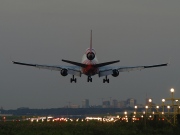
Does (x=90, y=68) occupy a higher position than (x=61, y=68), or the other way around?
(x=61, y=68)

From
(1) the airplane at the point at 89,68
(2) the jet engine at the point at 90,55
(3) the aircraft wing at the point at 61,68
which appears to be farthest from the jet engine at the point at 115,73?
(2) the jet engine at the point at 90,55

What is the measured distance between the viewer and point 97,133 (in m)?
67.4

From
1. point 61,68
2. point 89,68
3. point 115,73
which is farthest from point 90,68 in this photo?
point 61,68

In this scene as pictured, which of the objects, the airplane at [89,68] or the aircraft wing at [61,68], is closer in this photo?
the airplane at [89,68]

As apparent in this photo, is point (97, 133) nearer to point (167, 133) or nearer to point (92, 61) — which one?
point (167, 133)

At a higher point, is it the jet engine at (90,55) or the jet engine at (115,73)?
the jet engine at (90,55)

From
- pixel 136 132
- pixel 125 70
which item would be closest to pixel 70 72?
pixel 125 70

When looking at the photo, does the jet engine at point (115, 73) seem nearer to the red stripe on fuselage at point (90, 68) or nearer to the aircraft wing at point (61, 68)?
the red stripe on fuselage at point (90, 68)

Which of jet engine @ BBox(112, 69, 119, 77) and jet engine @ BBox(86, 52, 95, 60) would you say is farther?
jet engine @ BBox(112, 69, 119, 77)

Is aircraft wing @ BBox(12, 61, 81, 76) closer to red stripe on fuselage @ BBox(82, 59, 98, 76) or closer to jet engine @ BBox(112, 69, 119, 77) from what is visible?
red stripe on fuselage @ BBox(82, 59, 98, 76)

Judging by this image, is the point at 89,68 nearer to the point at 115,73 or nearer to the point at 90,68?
the point at 90,68

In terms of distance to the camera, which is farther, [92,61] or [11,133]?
[92,61]

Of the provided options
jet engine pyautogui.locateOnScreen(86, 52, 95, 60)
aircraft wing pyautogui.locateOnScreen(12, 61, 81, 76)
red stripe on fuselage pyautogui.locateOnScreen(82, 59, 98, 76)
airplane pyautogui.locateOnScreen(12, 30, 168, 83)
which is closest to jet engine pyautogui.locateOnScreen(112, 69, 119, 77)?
airplane pyautogui.locateOnScreen(12, 30, 168, 83)

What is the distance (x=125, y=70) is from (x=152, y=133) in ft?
157
